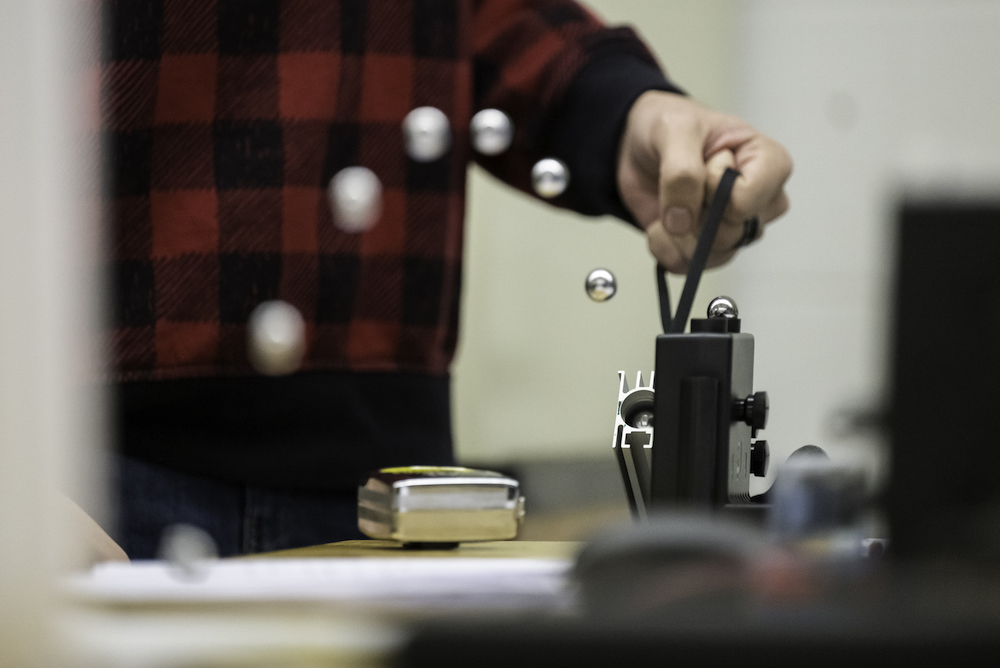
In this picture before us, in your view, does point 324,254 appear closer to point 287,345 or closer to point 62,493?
point 287,345

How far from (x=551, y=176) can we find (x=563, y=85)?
0.06 metres

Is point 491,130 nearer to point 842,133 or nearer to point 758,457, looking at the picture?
point 758,457

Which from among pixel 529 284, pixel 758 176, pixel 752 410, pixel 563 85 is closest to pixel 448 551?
pixel 752 410

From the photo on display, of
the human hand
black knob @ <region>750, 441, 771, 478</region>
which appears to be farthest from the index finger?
black knob @ <region>750, 441, 771, 478</region>

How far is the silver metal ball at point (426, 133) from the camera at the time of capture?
22.7 inches

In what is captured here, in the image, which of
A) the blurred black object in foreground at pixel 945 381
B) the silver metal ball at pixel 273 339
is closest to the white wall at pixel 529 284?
the silver metal ball at pixel 273 339

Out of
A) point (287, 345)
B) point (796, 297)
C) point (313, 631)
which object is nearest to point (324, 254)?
point (287, 345)

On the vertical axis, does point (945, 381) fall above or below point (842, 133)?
below

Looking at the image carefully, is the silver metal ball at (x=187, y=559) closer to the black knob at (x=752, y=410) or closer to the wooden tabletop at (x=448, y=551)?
the wooden tabletop at (x=448, y=551)

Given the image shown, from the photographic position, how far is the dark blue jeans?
0.53 metres

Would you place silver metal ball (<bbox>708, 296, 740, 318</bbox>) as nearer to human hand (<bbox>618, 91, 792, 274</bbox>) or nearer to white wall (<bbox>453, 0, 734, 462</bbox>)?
human hand (<bbox>618, 91, 792, 274</bbox>)

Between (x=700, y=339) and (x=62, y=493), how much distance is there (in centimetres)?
24

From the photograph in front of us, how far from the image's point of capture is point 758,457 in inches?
15.2

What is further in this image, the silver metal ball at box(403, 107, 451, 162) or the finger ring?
the silver metal ball at box(403, 107, 451, 162)
